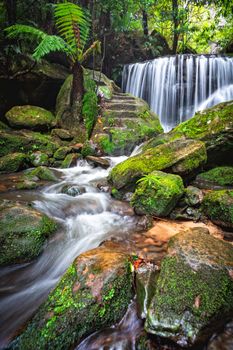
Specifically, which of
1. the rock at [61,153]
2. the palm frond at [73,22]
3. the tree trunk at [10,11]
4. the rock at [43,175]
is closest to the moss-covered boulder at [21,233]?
the rock at [43,175]

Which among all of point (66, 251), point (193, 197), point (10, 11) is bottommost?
point (66, 251)

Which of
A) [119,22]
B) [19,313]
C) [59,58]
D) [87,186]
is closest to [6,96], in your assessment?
[59,58]

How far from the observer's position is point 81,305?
177 centimetres

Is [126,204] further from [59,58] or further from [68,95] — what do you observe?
[59,58]

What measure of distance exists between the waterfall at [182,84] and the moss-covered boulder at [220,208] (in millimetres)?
6913

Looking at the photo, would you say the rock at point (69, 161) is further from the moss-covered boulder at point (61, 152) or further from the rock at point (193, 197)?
the rock at point (193, 197)

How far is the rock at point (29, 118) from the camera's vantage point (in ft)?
24.8

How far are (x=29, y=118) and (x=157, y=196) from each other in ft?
19.2

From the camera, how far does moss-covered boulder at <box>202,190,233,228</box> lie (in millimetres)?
3102

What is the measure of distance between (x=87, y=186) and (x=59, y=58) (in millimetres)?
6956

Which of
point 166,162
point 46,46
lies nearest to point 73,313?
point 166,162

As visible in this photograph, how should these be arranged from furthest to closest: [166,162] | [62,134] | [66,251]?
[62,134]
[166,162]
[66,251]

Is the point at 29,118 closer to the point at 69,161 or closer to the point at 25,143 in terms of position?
the point at 25,143

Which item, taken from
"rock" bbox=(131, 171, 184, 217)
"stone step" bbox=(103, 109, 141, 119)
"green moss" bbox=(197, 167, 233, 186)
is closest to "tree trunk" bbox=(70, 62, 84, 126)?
"stone step" bbox=(103, 109, 141, 119)
